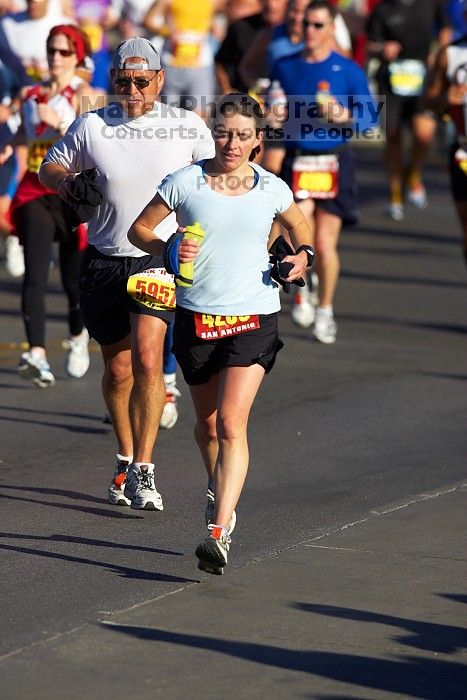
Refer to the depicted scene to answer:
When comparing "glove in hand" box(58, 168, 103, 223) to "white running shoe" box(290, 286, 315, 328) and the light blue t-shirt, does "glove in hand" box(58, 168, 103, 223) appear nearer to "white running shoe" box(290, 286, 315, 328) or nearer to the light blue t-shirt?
the light blue t-shirt

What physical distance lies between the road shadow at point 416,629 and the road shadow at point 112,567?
588 millimetres

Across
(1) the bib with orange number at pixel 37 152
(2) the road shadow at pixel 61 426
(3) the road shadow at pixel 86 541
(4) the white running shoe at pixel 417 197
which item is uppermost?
(1) the bib with orange number at pixel 37 152

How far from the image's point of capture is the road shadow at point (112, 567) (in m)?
6.65

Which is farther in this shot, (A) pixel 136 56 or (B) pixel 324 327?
(B) pixel 324 327

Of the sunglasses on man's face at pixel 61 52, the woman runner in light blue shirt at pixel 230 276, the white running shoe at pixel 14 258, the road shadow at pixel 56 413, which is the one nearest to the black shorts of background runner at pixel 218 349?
the woman runner in light blue shirt at pixel 230 276

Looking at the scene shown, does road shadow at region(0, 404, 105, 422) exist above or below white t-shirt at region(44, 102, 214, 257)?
below

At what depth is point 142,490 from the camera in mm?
7668

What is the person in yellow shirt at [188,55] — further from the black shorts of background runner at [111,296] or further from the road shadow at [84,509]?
the road shadow at [84,509]

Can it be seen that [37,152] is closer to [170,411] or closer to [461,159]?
[170,411]

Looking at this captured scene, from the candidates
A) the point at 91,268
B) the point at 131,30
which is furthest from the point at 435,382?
the point at 131,30

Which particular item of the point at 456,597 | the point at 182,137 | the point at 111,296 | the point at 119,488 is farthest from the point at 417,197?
the point at 456,597

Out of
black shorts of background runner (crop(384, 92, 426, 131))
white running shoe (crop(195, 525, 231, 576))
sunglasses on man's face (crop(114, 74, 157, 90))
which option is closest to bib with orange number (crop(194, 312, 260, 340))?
white running shoe (crop(195, 525, 231, 576))

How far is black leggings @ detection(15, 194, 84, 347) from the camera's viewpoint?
1062 centimetres

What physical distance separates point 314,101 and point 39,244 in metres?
2.63
